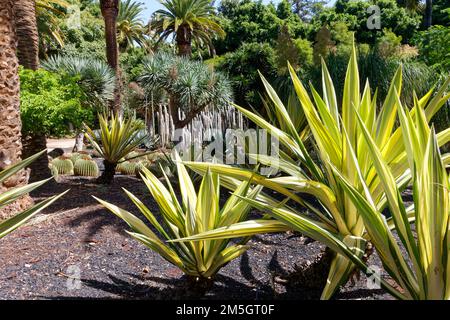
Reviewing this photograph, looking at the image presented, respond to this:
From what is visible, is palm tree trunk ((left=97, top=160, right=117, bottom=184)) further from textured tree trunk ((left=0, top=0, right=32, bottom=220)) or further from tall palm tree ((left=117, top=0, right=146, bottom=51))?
tall palm tree ((left=117, top=0, right=146, bottom=51))

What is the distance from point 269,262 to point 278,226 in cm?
126

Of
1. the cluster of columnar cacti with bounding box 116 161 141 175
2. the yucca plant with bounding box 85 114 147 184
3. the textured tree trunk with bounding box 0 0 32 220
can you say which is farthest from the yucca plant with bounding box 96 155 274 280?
the cluster of columnar cacti with bounding box 116 161 141 175

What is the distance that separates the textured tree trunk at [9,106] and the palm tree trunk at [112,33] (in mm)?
7160

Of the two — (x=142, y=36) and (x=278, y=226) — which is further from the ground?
(x=142, y=36)

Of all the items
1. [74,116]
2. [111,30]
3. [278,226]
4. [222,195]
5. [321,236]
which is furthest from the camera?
[111,30]

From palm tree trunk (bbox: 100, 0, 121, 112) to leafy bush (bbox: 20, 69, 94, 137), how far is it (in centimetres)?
497

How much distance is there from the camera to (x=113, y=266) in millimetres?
3566

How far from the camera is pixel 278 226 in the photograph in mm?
2561

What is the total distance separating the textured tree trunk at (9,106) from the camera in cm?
507

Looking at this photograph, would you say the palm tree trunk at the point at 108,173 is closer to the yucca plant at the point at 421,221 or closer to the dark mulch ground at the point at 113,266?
the dark mulch ground at the point at 113,266

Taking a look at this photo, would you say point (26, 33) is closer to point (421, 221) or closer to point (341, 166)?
point (341, 166)

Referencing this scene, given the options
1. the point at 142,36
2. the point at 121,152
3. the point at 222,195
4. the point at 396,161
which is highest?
the point at 142,36

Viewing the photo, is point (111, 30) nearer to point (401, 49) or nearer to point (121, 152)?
point (121, 152)

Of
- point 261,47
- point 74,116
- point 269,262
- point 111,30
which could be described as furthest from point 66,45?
point 269,262
